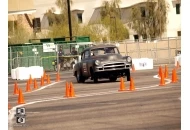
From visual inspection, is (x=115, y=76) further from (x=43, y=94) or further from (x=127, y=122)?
(x=127, y=122)

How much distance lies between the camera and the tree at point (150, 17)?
19.8 m

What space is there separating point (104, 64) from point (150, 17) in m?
2.30

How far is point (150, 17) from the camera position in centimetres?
2317

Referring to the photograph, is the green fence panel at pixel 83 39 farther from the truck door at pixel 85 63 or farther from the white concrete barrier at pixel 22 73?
the truck door at pixel 85 63

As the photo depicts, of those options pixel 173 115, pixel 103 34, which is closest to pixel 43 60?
pixel 103 34

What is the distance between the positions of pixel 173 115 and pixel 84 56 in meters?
14.2

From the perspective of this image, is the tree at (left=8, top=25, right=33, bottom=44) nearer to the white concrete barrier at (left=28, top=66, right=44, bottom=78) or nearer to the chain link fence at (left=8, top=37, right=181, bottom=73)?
the chain link fence at (left=8, top=37, right=181, bottom=73)

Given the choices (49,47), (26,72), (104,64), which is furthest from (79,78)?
(49,47)

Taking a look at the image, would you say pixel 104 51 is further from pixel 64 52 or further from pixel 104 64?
pixel 64 52

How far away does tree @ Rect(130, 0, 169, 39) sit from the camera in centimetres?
1984

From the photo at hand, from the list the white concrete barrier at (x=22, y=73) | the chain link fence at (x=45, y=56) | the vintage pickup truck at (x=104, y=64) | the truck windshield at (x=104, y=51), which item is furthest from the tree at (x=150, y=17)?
the chain link fence at (x=45, y=56)

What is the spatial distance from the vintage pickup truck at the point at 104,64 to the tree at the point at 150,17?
47.3 inches

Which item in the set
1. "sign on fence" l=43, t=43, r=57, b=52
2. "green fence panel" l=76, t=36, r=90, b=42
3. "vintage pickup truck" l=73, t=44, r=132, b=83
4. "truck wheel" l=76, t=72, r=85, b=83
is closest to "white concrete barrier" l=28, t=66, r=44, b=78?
"truck wheel" l=76, t=72, r=85, b=83
